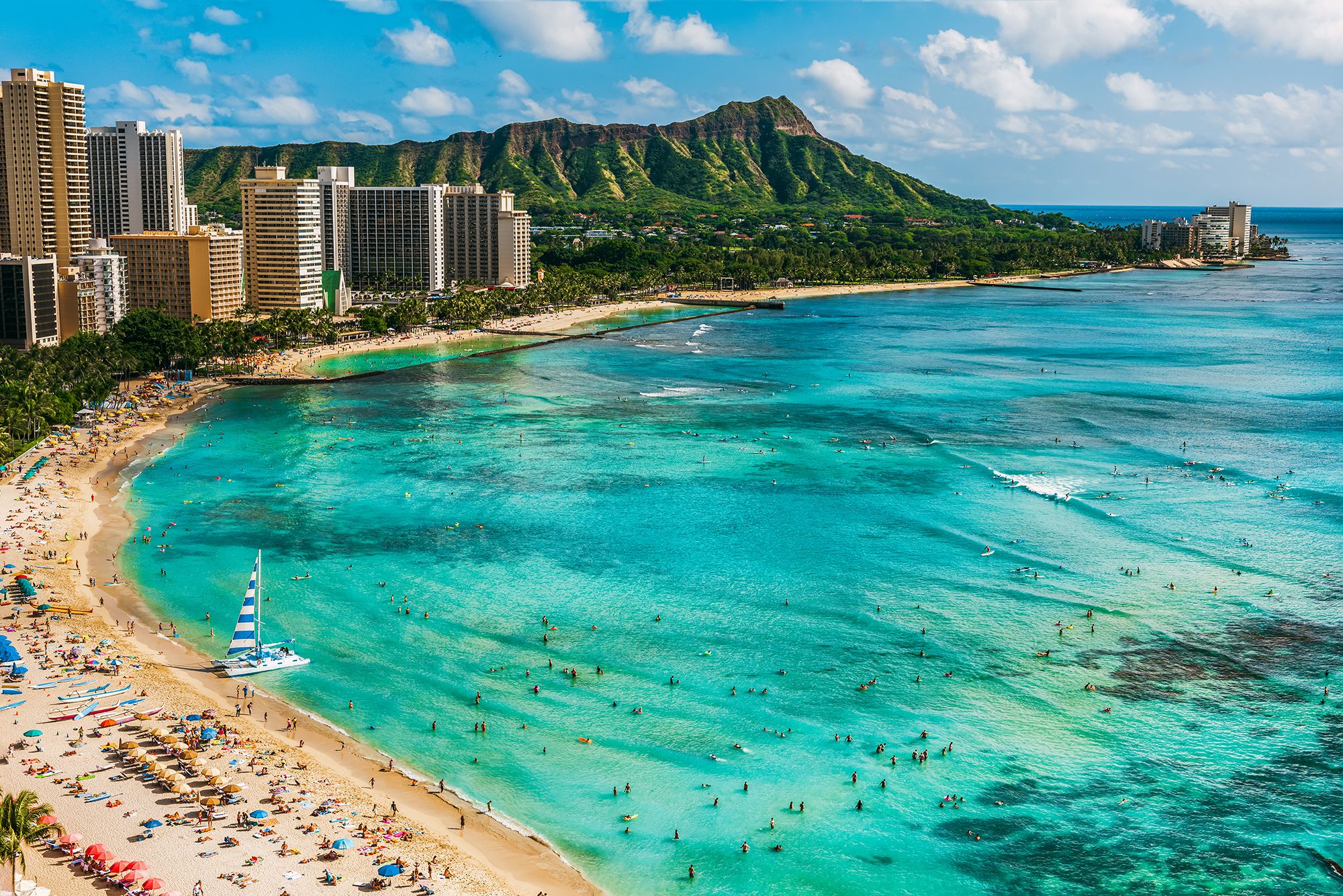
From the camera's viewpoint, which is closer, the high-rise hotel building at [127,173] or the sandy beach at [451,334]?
the sandy beach at [451,334]

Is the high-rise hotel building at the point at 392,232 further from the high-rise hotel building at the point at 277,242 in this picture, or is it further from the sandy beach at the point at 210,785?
the sandy beach at the point at 210,785

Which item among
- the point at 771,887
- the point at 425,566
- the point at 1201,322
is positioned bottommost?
the point at 771,887

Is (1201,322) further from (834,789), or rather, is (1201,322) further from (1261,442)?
(834,789)

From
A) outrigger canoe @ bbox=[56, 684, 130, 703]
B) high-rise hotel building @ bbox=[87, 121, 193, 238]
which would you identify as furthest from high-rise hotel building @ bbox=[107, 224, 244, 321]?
outrigger canoe @ bbox=[56, 684, 130, 703]

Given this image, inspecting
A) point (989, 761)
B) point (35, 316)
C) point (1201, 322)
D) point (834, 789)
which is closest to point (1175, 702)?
point (989, 761)

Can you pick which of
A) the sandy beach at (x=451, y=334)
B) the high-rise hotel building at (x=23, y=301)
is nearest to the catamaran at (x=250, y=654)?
the sandy beach at (x=451, y=334)

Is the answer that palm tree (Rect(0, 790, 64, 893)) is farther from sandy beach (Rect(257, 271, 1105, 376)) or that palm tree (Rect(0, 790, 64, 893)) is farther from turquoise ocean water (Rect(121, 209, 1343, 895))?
sandy beach (Rect(257, 271, 1105, 376))
